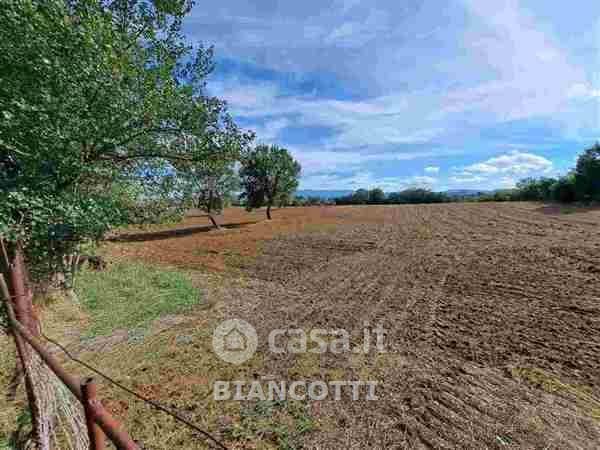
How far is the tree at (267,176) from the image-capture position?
70.7 ft

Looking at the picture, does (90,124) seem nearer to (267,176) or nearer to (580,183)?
(267,176)

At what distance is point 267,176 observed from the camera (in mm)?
21984

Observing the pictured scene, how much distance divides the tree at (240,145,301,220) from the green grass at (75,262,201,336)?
15.4m

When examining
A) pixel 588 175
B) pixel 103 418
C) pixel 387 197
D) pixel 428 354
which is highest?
pixel 588 175

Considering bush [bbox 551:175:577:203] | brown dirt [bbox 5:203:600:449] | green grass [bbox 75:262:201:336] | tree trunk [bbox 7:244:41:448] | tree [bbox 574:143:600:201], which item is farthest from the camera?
bush [bbox 551:175:577:203]

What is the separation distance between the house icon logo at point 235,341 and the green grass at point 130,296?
123 cm

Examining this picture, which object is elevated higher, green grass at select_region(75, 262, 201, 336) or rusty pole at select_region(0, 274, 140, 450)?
rusty pole at select_region(0, 274, 140, 450)

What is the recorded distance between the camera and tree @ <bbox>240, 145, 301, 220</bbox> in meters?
21.5

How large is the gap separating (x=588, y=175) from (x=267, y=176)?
24638mm

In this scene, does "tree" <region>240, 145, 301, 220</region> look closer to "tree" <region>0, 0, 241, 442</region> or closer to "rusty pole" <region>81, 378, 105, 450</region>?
"tree" <region>0, 0, 241, 442</region>

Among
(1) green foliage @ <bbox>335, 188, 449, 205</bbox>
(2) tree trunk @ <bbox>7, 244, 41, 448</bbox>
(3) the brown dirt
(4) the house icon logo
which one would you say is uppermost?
(1) green foliage @ <bbox>335, 188, 449, 205</bbox>

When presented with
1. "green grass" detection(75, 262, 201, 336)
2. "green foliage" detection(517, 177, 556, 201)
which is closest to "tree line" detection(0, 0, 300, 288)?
"green grass" detection(75, 262, 201, 336)

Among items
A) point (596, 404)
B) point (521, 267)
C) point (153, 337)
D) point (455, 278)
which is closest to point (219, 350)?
point (153, 337)

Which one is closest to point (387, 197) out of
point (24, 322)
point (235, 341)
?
point (235, 341)
